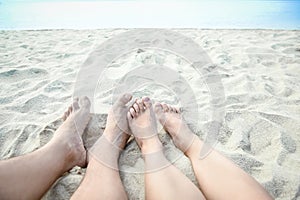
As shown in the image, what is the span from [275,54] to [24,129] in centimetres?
239

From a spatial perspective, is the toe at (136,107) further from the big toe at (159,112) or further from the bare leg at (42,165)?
the bare leg at (42,165)

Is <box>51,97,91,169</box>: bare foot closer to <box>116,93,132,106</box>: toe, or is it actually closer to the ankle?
<box>116,93,132,106</box>: toe

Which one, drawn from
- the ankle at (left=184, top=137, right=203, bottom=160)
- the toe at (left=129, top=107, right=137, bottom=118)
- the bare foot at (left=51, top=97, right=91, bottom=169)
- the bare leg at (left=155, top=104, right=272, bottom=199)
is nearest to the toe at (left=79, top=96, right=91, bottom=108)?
the bare foot at (left=51, top=97, right=91, bottom=169)

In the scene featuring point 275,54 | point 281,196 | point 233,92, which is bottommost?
point 281,196

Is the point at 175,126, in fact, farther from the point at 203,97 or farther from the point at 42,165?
the point at 42,165

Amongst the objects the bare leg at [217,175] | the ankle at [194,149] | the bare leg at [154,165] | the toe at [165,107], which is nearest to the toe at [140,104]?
the bare leg at [154,165]

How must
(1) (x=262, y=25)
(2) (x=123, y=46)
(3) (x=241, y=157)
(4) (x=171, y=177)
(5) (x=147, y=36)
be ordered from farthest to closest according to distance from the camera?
(1) (x=262, y=25) → (5) (x=147, y=36) → (2) (x=123, y=46) → (3) (x=241, y=157) → (4) (x=171, y=177)

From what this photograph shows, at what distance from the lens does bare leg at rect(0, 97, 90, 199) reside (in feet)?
3.34

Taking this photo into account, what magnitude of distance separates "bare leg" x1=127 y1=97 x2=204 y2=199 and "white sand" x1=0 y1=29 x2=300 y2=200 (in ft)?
0.28

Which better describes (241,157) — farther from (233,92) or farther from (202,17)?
(202,17)

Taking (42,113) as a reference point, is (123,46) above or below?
above

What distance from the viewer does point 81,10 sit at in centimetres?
605

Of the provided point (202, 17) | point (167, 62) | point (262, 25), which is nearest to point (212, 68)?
point (167, 62)

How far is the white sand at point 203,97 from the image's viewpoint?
4.33ft
